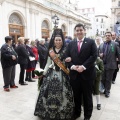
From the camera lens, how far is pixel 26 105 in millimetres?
4242

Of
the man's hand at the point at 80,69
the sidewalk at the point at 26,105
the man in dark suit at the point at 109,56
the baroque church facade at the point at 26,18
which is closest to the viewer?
the man's hand at the point at 80,69

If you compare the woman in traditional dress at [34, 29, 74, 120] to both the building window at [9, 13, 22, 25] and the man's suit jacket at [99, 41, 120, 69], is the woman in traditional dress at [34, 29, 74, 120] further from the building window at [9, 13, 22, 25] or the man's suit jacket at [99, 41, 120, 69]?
the building window at [9, 13, 22, 25]

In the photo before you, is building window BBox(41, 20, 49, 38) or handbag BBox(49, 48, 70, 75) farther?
building window BBox(41, 20, 49, 38)

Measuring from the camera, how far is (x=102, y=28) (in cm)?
7538

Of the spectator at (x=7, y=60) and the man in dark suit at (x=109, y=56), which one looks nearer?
the man in dark suit at (x=109, y=56)

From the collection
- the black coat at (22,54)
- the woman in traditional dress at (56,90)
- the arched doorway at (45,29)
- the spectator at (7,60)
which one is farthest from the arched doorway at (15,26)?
the woman in traditional dress at (56,90)

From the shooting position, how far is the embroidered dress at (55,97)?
10.4ft

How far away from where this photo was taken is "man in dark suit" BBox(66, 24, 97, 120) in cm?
297

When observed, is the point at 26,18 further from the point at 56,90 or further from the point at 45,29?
the point at 56,90

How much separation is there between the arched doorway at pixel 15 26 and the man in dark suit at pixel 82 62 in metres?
12.6

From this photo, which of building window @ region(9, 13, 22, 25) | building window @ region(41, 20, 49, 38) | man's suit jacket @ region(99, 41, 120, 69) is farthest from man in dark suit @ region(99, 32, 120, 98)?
building window @ region(41, 20, 49, 38)

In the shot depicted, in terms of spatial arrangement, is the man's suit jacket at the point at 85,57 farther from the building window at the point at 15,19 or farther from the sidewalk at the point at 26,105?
the building window at the point at 15,19

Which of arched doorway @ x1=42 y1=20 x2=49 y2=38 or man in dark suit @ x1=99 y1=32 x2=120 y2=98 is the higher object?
arched doorway @ x1=42 y1=20 x2=49 y2=38

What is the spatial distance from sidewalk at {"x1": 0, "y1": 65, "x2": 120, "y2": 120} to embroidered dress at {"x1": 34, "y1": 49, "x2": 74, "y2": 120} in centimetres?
43
